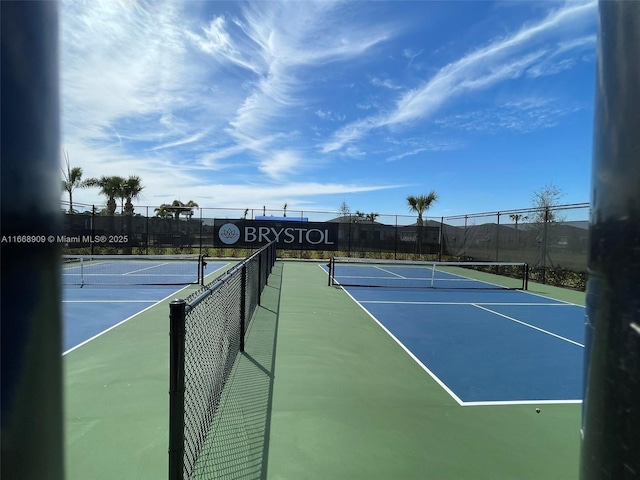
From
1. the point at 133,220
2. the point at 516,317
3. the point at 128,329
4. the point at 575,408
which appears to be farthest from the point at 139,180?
the point at 575,408

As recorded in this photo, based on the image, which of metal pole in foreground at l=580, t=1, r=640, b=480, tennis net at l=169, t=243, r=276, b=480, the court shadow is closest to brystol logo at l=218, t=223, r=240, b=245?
the court shadow

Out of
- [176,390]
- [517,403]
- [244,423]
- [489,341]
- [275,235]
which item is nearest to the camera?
[176,390]

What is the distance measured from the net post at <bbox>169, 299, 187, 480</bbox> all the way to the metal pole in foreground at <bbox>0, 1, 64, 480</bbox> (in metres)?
1.38

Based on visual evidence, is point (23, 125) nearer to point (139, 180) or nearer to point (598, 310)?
point (598, 310)

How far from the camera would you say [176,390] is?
86.5 inches

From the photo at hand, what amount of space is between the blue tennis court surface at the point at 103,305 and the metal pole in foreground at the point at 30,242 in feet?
15.5

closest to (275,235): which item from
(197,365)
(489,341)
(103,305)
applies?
(103,305)

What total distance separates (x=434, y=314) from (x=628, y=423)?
8.03m

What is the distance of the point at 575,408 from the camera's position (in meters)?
3.97

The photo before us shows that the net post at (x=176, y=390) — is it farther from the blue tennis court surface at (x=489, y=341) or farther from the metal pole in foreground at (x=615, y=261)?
the blue tennis court surface at (x=489, y=341)

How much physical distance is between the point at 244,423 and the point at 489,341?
458 centimetres

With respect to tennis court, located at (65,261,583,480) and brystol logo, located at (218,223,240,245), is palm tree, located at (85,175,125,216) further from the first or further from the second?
tennis court, located at (65,261,583,480)

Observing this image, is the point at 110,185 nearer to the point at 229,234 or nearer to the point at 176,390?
the point at 229,234

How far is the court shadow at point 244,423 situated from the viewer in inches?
112
